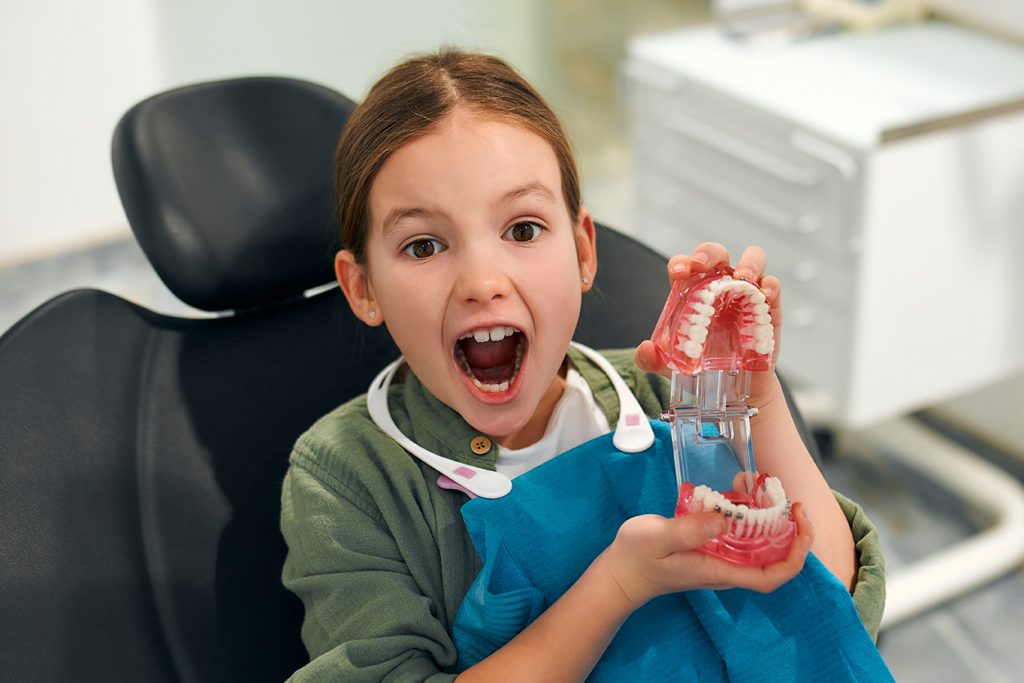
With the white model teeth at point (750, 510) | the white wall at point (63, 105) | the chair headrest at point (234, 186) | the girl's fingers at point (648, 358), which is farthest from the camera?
the white wall at point (63, 105)

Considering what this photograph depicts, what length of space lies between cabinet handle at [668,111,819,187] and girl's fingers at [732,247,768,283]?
95 centimetres

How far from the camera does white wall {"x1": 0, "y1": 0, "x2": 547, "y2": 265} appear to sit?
2.77m

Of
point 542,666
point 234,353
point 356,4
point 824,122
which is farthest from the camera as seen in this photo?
point 356,4

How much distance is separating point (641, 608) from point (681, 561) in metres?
0.12

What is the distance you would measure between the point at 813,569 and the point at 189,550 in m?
0.53

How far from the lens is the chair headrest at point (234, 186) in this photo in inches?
46.5

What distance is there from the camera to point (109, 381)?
116 cm

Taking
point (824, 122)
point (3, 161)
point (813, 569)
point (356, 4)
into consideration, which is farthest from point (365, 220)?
point (3, 161)

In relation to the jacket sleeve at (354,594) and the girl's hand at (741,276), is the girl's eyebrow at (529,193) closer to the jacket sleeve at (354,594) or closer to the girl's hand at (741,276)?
the girl's hand at (741,276)

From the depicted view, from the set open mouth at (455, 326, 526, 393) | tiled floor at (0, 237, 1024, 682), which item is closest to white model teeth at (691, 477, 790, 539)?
open mouth at (455, 326, 526, 393)

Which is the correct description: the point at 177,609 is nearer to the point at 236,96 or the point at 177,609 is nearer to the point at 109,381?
the point at 109,381

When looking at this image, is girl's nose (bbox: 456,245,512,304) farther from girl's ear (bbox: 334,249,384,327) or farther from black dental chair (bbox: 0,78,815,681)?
black dental chair (bbox: 0,78,815,681)

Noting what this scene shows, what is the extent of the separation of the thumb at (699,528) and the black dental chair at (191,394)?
44cm

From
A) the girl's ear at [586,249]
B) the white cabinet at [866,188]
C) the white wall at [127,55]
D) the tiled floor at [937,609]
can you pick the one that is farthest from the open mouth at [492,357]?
the white wall at [127,55]
